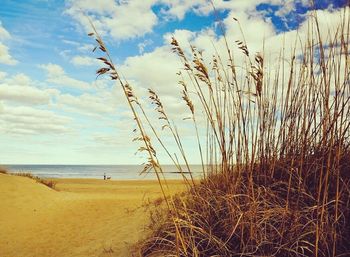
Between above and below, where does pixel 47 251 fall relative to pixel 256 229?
below

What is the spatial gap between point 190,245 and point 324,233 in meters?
0.81

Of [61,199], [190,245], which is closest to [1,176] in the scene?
[61,199]

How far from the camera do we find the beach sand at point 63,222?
4480 millimetres

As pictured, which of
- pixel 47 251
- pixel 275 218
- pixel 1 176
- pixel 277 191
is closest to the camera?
pixel 275 218

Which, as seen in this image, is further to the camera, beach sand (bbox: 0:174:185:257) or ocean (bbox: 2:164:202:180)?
ocean (bbox: 2:164:202:180)

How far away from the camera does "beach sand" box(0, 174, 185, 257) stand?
448cm

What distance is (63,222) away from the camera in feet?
21.2

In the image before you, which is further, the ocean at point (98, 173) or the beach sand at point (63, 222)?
the ocean at point (98, 173)

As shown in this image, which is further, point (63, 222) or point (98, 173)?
point (98, 173)

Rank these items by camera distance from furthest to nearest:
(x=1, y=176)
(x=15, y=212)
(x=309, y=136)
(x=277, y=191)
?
(x=1, y=176) → (x=15, y=212) → (x=309, y=136) → (x=277, y=191)

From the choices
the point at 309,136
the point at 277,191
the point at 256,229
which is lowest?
the point at 256,229

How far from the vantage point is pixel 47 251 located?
196 inches

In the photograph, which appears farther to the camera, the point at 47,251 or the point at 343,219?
the point at 47,251

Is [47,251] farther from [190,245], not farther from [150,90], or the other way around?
[150,90]
